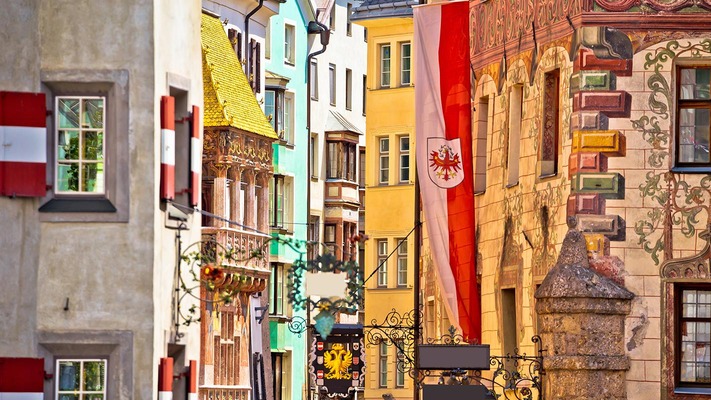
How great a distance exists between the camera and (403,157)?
66188 millimetres

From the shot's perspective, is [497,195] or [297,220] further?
[297,220]

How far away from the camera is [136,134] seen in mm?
28984

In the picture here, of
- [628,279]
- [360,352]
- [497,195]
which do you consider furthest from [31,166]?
[360,352]

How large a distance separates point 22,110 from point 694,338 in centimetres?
1117

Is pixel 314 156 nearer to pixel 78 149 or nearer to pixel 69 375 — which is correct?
pixel 78 149

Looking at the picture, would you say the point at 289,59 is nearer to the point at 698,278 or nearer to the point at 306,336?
the point at 306,336

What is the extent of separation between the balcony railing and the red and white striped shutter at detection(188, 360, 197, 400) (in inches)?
867

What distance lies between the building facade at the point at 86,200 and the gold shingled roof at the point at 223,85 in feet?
75.0

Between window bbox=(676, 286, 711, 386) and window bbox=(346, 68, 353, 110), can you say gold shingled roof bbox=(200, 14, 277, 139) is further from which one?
window bbox=(346, 68, 353, 110)

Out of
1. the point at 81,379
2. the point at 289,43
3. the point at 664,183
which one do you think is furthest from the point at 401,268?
the point at 81,379

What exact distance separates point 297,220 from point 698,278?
39.0 meters

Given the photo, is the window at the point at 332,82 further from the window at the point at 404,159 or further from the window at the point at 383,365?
the window at the point at 383,365

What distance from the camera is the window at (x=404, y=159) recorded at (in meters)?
66.1

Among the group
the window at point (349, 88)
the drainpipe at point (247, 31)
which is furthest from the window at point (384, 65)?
the window at point (349, 88)
